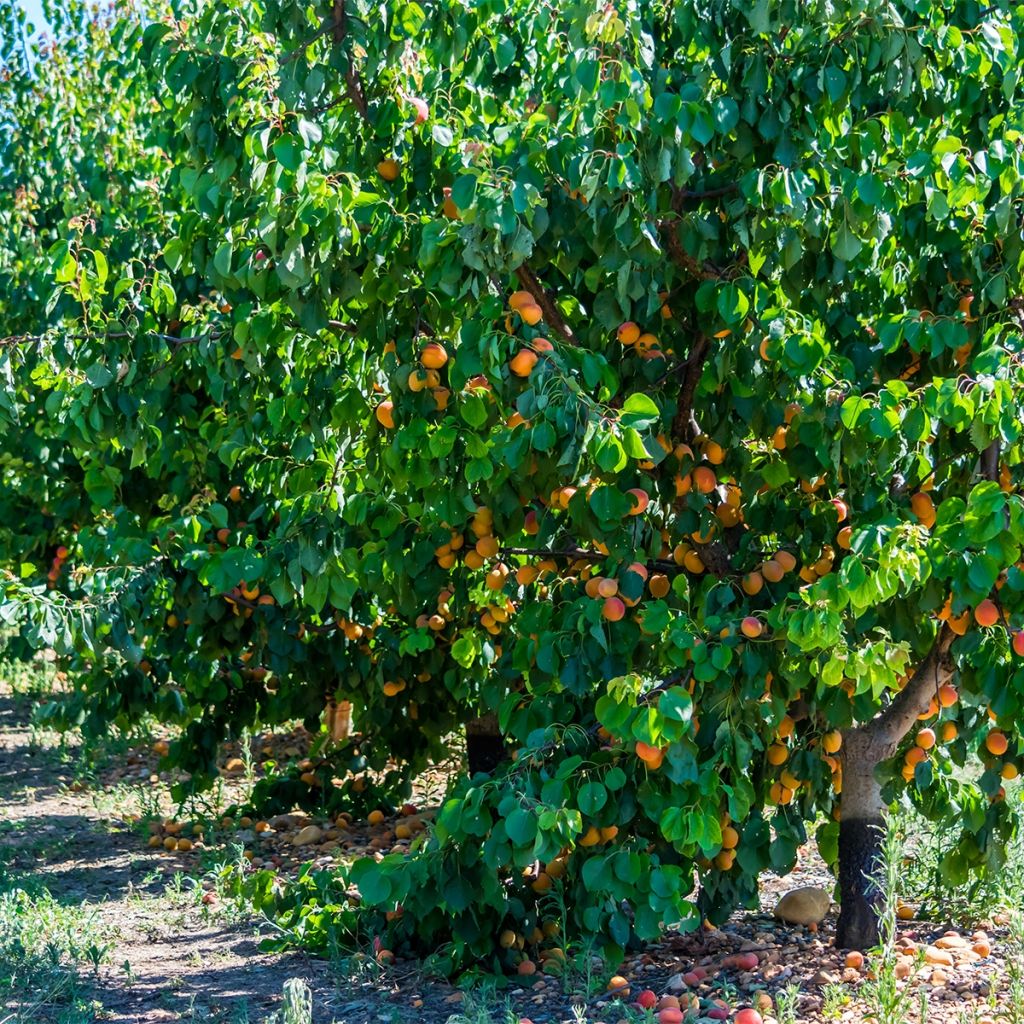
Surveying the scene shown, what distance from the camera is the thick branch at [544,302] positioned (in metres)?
3.31

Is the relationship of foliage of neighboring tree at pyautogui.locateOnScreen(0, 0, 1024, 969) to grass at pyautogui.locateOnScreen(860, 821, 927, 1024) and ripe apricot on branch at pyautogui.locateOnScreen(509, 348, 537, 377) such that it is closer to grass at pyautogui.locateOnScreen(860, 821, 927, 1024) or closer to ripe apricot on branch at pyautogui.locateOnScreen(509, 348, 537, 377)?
ripe apricot on branch at pyautogui.locateOnScreen(509, 348, 537, 377)

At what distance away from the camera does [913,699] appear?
3.67 metres

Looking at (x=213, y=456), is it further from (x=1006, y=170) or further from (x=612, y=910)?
(x=1006, y=170)

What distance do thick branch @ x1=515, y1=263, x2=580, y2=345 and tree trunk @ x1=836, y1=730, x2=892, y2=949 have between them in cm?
142

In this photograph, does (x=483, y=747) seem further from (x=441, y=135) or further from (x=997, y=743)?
(x=441, y=135)

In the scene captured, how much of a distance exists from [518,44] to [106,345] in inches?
59.3

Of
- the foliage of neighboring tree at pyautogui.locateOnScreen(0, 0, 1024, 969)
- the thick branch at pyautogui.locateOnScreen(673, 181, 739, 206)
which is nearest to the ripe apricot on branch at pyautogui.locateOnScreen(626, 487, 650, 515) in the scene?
the foliage of neighboring tree at pyautogui.locateOnScreen(0, 0, 1024, 969)

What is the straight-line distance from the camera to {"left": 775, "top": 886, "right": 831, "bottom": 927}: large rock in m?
4.11

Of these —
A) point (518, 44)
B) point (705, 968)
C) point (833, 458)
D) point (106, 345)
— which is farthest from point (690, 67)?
point (705, 968)

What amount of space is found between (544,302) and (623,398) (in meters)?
0.33

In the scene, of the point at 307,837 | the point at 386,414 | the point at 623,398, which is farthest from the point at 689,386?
the point at 307,837

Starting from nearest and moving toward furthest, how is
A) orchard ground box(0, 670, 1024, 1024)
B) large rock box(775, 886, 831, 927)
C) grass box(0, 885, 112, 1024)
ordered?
orchard ground box(0, 670, 1024, 1024) → grass box(0, 885, 112, 1024) → large rock box(775, 886, 831, 927)

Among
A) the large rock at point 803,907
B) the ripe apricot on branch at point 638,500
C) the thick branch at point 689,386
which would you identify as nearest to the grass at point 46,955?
the ripe apricot on branch at point 638,500

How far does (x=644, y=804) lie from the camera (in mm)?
3121
